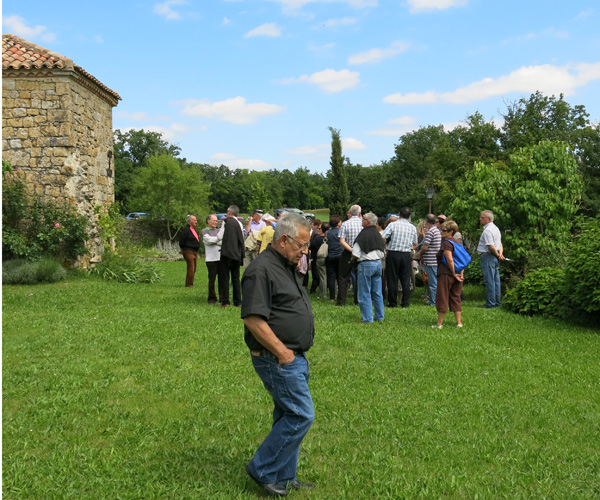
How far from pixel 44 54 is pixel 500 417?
→ 50.3 feet

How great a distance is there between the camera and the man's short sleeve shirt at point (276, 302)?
3.49m

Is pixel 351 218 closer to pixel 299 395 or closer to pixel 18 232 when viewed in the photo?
pixel 299 395

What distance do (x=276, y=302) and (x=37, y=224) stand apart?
13.7 meters

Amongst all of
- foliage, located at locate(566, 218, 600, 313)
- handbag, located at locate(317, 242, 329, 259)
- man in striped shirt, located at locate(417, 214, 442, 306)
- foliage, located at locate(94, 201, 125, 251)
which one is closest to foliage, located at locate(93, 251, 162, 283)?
foliage, located at locate(94, 201, 125, 251)

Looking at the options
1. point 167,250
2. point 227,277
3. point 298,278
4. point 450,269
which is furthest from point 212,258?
point 167,250

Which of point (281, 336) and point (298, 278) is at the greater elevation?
point (298, 278)

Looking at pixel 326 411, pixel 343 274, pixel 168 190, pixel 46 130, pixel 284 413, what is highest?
pixel 168 190

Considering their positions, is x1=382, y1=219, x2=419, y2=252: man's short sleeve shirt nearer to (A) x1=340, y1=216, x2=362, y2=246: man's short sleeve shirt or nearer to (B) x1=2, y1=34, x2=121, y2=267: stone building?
(A) x1=340, y1=216, x2=362, y2=246: man's short sleeve shirt

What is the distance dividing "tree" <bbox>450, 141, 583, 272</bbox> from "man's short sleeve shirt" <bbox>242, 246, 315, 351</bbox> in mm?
10527

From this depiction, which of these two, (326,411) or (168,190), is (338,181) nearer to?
(168,190)

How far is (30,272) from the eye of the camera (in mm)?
14250

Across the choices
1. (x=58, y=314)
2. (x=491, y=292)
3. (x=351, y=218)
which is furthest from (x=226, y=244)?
(x=491, y=292)

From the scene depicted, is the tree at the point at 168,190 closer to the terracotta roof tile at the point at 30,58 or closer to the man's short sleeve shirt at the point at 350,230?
the terracotta roof tile at the point at 30,58

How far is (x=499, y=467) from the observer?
4199 millimetres
